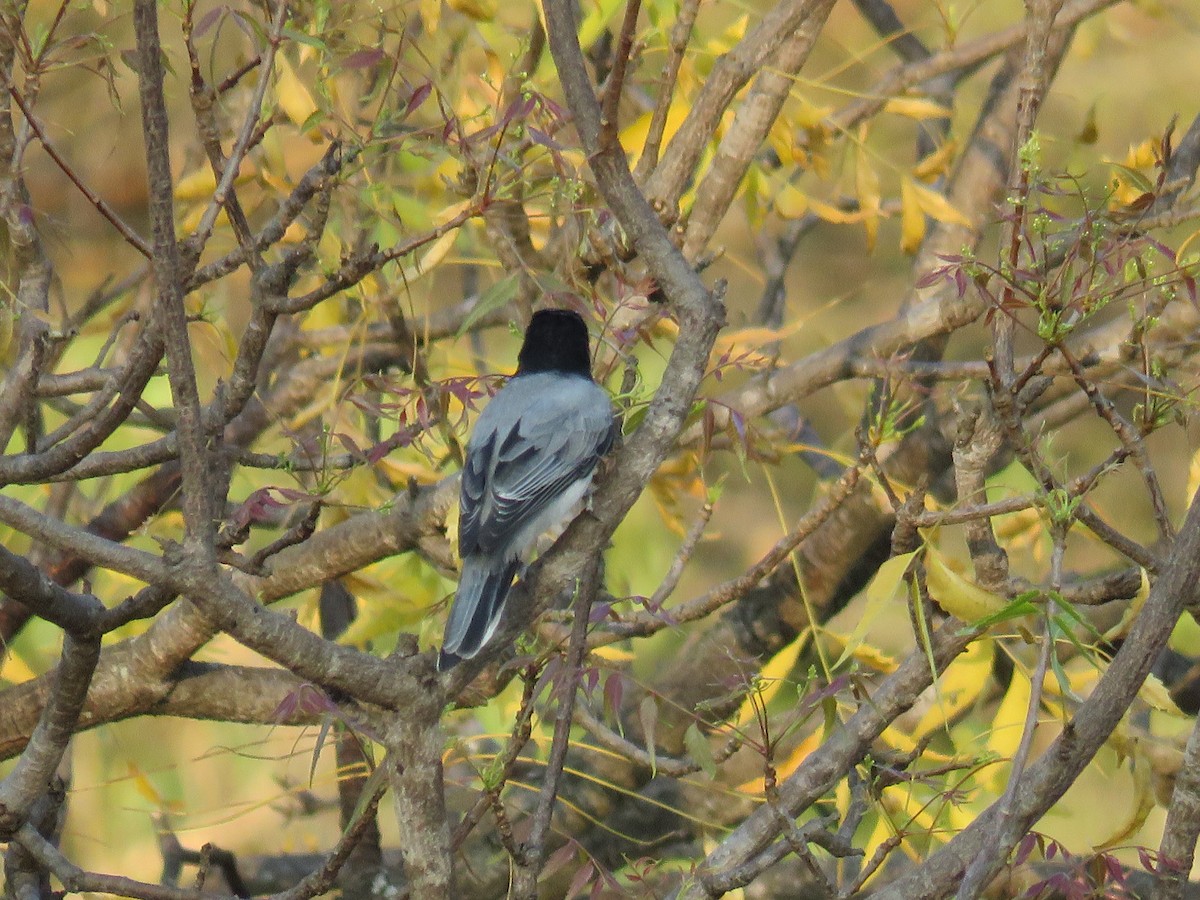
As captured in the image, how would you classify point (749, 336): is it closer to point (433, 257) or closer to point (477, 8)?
point (433, 257)

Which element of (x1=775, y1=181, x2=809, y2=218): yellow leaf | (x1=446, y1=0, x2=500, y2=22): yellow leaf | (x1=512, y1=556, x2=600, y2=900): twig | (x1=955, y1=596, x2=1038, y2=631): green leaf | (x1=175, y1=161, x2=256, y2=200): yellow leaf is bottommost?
(x1=512, y1=556, x2=600, y2=900): twig

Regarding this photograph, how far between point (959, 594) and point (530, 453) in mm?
1523

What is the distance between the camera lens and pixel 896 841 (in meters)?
2.31

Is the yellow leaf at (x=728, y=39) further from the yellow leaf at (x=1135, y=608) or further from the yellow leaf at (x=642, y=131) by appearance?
the yellow leaf at (x=1135, y=608)

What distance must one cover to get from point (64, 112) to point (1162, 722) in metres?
4.02

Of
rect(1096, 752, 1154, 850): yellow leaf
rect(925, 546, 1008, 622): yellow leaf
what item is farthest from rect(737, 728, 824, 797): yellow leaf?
rect(925, 546, 1008, 622): yellow leaf

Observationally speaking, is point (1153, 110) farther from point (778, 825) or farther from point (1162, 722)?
point (778, 825)

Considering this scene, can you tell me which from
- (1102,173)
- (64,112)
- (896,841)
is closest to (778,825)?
(896,841)

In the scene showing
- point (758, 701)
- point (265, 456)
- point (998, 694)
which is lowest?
point (998, 694)

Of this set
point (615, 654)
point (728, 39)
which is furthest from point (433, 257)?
point (615, 654)

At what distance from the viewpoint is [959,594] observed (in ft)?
7.14

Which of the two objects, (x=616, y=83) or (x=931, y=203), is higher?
(x=616, y=83)

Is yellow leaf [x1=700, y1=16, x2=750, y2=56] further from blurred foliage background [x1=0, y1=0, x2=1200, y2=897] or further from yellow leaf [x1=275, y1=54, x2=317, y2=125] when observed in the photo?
yellow leaf [x1=275, y1=54, x2=317, y2=125]

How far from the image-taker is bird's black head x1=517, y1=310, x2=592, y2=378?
3.69 meters
